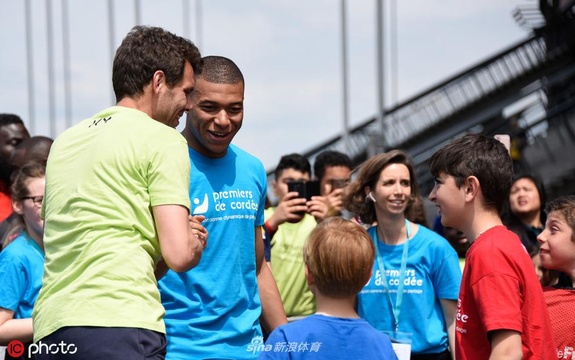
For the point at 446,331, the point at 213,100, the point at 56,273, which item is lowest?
the point at 446,331

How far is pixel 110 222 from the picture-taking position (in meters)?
3.79

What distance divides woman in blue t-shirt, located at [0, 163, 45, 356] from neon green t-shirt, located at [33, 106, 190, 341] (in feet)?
5.84

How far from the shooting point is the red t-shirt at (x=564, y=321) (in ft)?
18.0

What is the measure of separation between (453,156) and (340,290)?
78 cm

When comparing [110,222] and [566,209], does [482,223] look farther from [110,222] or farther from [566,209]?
[110,222]

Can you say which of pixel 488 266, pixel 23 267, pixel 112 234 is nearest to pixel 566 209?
pixel 488 266

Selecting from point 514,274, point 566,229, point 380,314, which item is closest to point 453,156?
point 514,274

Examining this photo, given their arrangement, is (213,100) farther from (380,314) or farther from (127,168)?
(380,314)

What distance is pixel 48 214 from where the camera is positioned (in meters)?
3.96

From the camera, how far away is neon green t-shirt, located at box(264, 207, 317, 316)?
8.43 metres

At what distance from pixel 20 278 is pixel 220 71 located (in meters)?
1.62

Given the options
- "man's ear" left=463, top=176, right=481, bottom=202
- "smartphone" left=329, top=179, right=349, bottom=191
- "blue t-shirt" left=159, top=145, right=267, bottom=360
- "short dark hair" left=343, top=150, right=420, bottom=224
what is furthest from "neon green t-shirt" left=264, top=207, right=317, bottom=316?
"man's ear" left=463, top=176, right=481, bottom=202

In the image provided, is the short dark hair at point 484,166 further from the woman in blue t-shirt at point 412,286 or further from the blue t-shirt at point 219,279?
the woman in blue t-shirt at point 412,286

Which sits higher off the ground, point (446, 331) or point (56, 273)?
point (56, 273)
